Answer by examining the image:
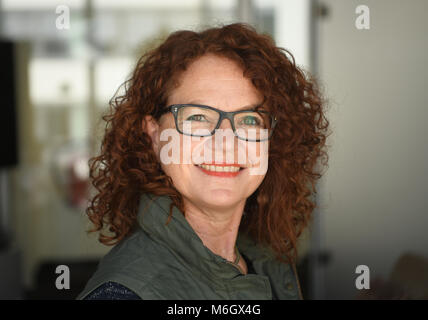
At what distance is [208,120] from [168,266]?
1.05 ft

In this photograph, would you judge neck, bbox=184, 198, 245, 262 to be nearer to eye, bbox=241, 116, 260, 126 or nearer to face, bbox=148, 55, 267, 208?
face, bbox=148, 55, 267, 208

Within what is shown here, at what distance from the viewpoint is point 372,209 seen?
221 cm

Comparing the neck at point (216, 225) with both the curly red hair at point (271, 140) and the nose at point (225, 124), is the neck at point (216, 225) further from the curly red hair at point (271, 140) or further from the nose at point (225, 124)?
the nose at point (225, 124)

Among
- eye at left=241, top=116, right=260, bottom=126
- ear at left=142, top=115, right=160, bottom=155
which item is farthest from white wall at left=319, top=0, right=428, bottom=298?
ear at left=142, top=115, right=160, bottom=155

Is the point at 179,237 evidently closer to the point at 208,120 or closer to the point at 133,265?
the point at 133,265

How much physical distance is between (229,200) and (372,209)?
1.28 metres

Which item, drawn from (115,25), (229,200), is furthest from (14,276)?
(229,200)

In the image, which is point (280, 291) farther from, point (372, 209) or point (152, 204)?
point (372, 209)

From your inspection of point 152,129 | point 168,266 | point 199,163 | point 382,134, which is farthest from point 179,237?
point 382,134

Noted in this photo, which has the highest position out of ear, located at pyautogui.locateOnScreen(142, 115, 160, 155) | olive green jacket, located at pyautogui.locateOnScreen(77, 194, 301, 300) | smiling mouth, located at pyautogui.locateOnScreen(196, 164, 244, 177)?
ear, located at pyautogui.locateOnScreen(142, 115, 160, 155)

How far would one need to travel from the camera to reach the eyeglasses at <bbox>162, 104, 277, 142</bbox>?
1072mm

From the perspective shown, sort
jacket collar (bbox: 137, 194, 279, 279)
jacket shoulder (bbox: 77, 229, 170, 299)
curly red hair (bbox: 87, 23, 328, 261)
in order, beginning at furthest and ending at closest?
curly red hair (bbox: 87, 23, 328, 261), jacket collar (bbox: 137, 194, 279, 279), jacket shoulder (bbox: 77, 229, 170, 299)

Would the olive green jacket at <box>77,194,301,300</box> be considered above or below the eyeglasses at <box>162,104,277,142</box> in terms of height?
below

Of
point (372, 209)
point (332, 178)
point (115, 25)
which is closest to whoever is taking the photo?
point (372, 209)
